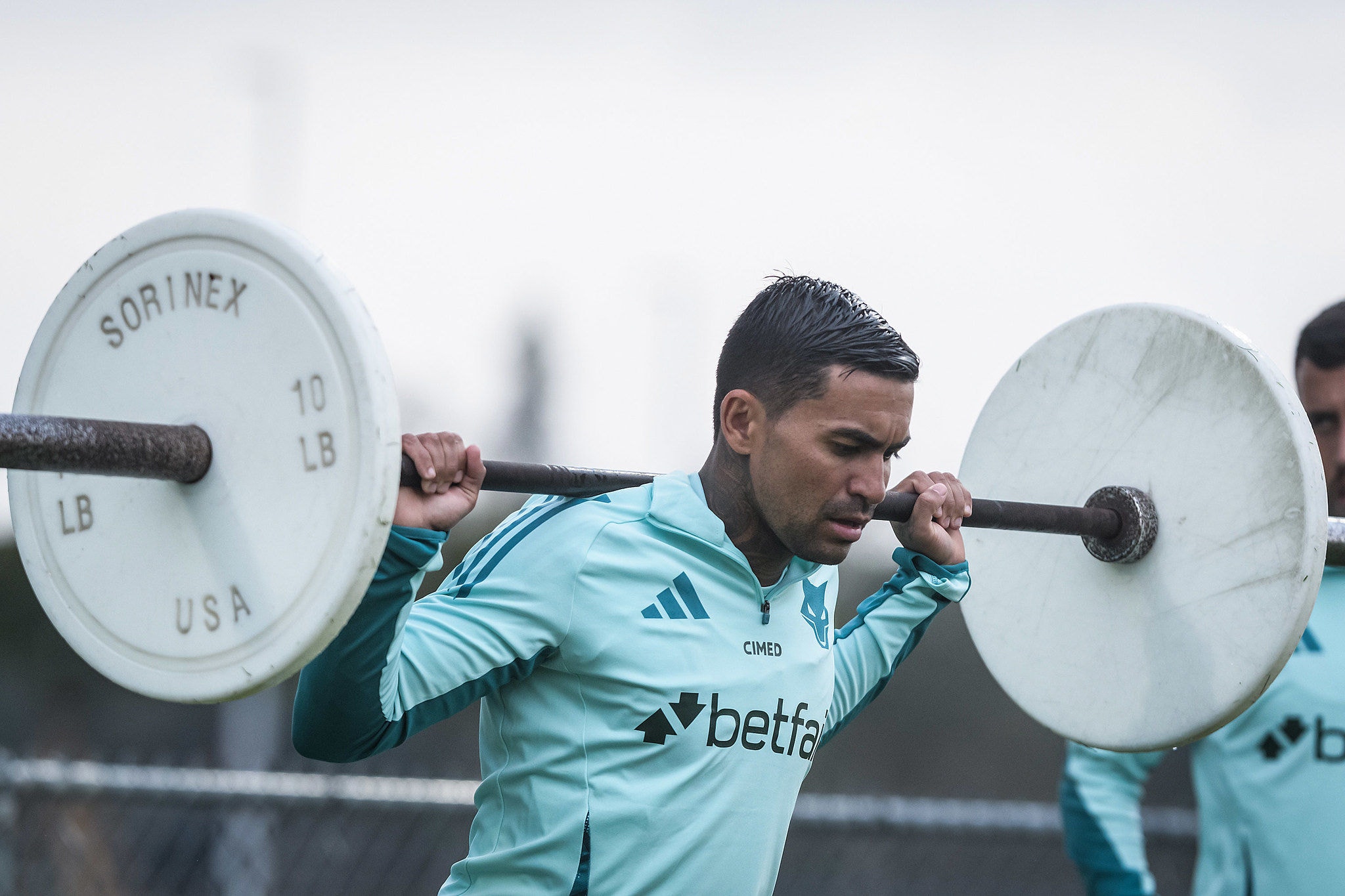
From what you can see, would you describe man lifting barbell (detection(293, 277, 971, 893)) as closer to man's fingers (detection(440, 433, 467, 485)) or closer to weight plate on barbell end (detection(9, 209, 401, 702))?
man's fingers (detection(440, 433, 467, 485))

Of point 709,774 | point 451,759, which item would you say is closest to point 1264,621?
point 709,774

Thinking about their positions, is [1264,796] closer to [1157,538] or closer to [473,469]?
[1157,538]

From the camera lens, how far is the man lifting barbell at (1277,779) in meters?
3.04

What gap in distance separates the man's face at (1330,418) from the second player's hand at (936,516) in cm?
115

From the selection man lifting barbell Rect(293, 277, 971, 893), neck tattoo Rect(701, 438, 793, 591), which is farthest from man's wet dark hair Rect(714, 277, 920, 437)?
neck tattoo Rect(701, 438, 793, 591)

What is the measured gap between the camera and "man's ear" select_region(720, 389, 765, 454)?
2406mm

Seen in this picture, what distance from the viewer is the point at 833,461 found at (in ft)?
7.54

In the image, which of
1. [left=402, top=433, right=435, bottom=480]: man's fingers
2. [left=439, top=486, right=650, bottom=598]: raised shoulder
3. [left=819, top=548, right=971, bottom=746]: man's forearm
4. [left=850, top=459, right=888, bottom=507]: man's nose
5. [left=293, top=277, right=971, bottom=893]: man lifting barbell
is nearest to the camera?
[left=402, top=433, right=435, bottom=480]: man's fingers

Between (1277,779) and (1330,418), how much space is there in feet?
3.08

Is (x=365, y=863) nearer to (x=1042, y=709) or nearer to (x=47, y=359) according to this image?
(x=1042, y=709)

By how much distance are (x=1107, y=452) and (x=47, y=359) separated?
2.29m

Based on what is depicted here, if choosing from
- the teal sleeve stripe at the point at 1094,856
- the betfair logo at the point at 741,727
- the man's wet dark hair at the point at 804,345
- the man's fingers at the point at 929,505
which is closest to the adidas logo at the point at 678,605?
the betfair logo at the point at 741,727

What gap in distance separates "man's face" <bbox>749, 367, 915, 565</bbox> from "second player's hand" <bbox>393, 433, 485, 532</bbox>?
1.99ft

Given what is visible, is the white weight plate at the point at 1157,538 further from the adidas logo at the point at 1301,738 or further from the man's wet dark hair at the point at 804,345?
the man's wet dark hair at the point at 804,345
